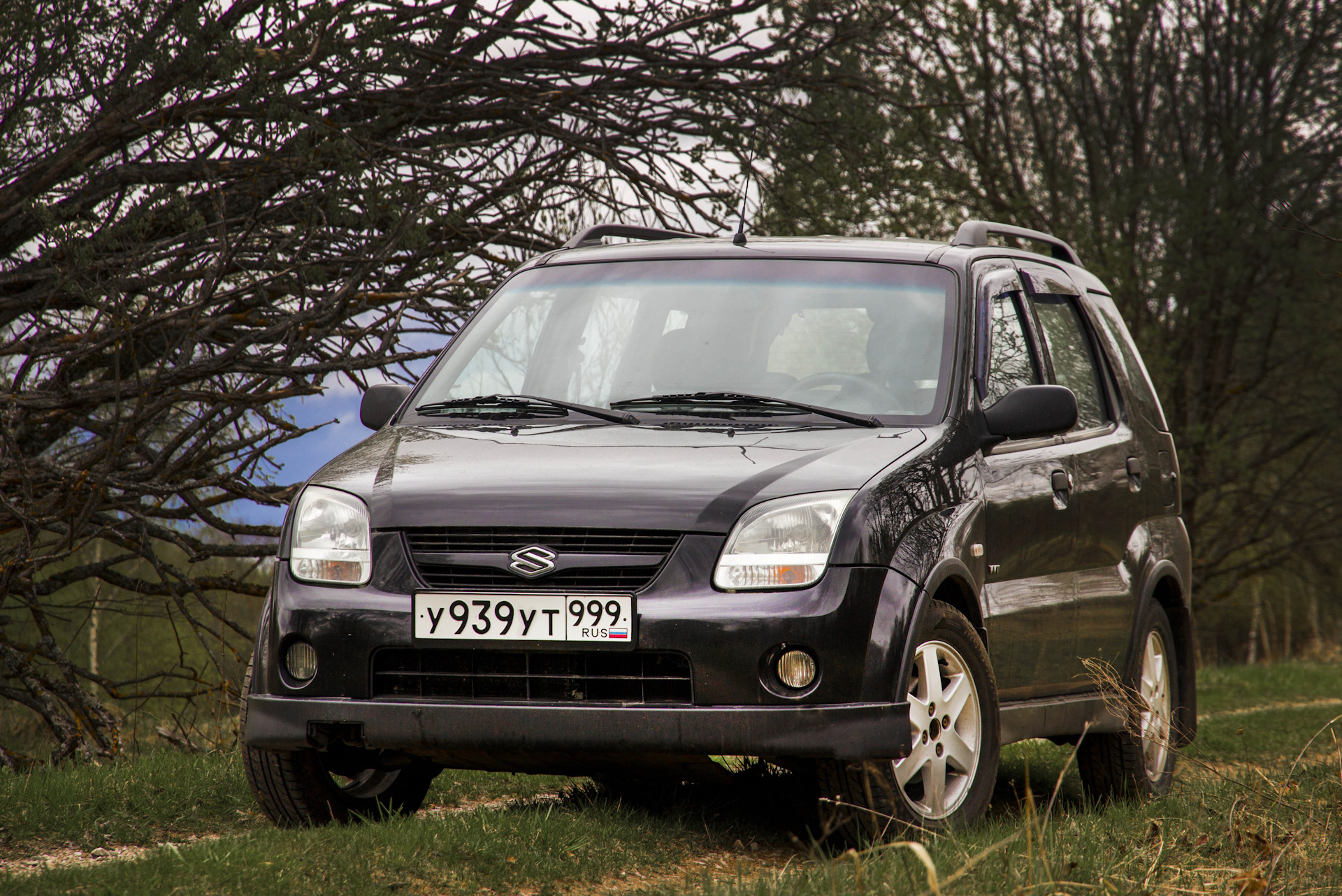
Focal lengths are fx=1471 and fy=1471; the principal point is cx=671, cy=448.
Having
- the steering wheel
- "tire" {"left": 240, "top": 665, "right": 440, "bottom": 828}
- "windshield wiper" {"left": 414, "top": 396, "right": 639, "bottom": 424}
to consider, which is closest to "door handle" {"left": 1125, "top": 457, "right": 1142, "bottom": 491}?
the steering wheel

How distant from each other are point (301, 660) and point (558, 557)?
2.82 feet

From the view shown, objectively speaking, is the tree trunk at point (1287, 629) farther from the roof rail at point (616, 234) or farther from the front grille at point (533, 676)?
the front grille at point (533, 676)

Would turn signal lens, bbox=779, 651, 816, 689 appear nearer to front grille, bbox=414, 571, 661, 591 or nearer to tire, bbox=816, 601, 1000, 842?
tire, bbox=816, 601, 1000, 842

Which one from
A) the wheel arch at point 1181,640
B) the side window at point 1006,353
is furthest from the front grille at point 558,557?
the wheel arch at point 1181,640

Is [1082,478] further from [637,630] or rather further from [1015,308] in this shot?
[637,630]

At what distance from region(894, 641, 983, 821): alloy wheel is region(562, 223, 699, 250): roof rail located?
240 cm

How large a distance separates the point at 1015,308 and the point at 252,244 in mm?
4811

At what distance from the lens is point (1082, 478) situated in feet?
18.3

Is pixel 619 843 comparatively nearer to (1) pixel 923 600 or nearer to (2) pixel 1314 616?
(1) pixel 923 600

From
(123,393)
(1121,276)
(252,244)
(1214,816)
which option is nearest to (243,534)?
(123,393)

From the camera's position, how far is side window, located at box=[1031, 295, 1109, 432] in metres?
5.83

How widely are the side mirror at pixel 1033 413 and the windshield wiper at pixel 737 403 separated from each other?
440 mm

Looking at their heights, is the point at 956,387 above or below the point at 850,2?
below

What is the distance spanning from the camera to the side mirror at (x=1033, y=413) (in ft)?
15.5
